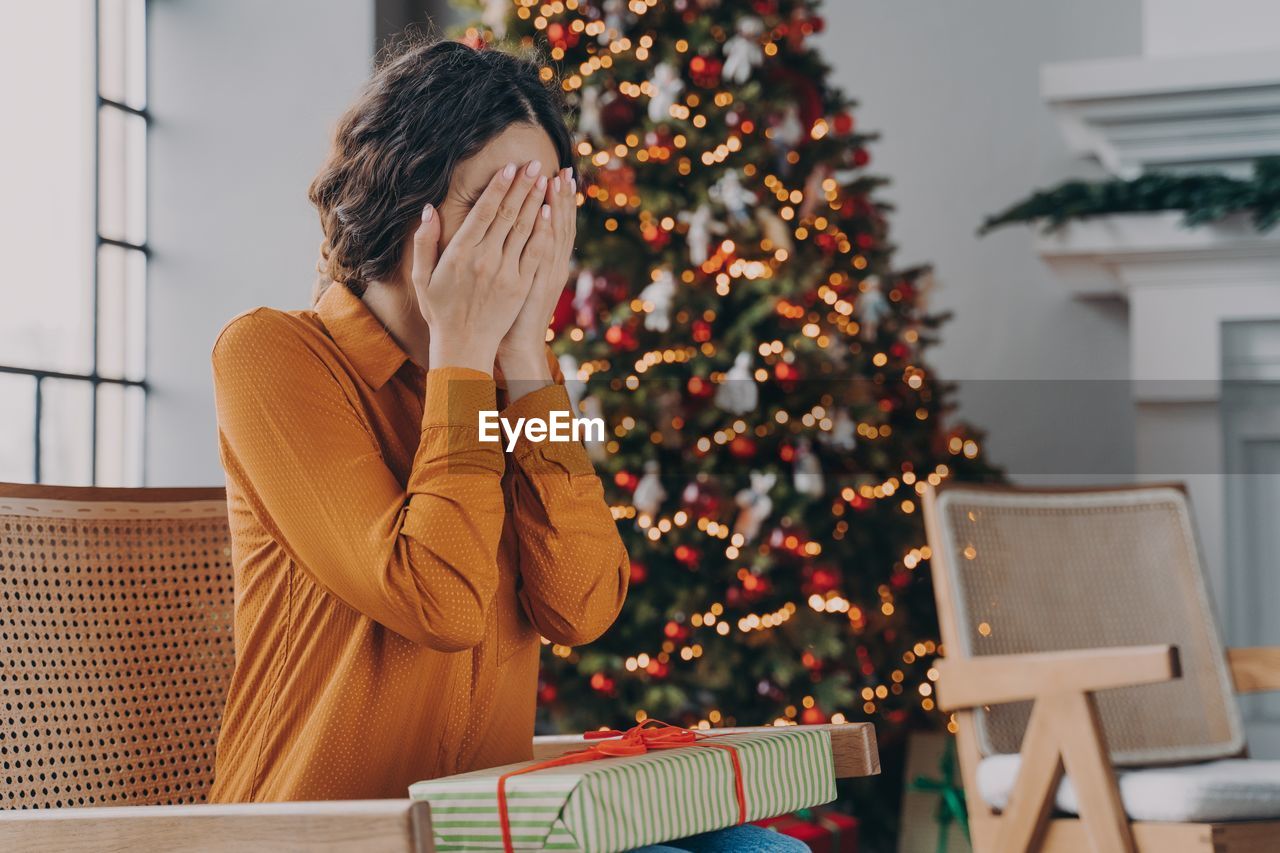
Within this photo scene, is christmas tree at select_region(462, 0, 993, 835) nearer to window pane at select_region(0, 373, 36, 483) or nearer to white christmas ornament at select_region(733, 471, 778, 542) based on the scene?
white christmas ornament at select_region(733, 471, 778, 542)

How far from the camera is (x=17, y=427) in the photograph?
274 cm

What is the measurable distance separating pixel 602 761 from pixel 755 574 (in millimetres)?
1617

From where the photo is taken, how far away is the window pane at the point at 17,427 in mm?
2699

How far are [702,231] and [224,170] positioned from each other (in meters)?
1.30

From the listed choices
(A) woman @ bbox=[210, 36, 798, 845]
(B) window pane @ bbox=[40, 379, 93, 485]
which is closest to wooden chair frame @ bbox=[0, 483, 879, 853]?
(A) woman @ bbox=[210, 36, 798, 845]

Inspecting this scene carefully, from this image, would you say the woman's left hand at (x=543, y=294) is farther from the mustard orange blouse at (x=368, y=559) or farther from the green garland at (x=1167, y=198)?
the green garland at (x=1167, y=198)

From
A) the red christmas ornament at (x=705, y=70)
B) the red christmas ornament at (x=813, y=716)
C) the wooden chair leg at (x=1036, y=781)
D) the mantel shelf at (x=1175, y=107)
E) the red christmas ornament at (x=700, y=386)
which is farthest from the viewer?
the mantel shelf at (x=1175, y=107)

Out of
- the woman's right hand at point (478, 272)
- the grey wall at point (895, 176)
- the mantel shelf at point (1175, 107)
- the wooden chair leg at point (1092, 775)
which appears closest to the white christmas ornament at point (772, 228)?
the mantel shelf at point (1175, 107)

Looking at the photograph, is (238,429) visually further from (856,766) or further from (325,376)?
(856,766)

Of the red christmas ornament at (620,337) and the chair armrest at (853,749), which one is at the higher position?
the red christmas ornament at (620,337)

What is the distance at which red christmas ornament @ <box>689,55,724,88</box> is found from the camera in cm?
266

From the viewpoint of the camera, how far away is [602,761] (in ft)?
2.92

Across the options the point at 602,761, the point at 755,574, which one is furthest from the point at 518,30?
the point at 602,761

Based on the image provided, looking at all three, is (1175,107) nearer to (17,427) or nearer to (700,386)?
(700,386)
